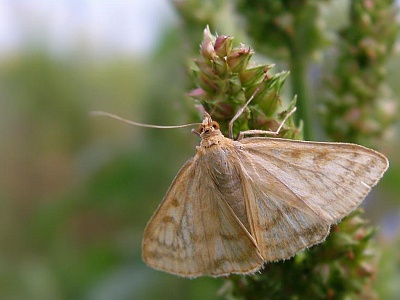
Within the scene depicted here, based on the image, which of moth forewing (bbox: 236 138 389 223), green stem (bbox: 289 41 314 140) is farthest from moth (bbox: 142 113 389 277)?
green stem (bbox: 289 41 314 140)

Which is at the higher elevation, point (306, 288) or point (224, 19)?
point (224, 19)

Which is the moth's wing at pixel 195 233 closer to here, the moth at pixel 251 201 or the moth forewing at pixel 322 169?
the moth at pixel 251 201

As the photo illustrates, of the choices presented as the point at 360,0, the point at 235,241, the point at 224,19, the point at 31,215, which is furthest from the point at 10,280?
the point at 360,0

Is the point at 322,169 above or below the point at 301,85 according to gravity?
below

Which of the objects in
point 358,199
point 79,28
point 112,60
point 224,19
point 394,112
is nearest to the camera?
point 358,199

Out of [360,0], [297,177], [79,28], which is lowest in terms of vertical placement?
[297,177]

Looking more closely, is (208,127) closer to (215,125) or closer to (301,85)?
(215,125)

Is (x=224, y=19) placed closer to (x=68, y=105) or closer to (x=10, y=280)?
(x=10, y=280)

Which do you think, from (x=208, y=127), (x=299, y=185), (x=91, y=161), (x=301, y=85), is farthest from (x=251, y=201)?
(x=91, y=161)
